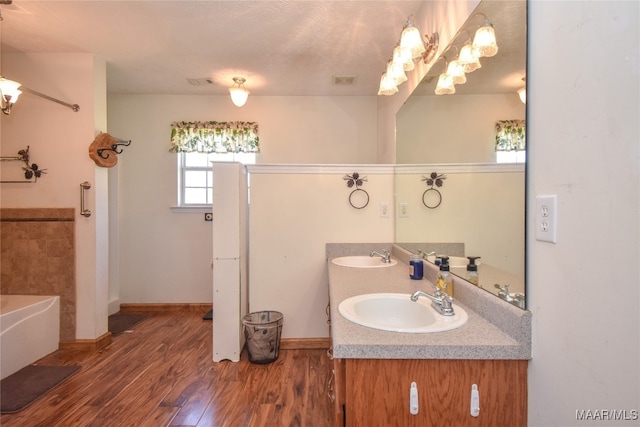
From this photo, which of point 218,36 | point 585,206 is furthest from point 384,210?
point 585,206

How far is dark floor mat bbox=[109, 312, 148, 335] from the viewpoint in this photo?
10.4 feet

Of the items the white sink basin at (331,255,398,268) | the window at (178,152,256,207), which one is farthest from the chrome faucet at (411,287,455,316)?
the window at (178,152,256,207)

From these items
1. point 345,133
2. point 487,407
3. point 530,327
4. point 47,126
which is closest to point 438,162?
point 530,327

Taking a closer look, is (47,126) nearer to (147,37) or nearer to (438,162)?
(147,37)

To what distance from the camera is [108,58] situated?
2852mm

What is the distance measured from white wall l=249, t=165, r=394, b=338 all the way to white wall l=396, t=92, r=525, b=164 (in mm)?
509

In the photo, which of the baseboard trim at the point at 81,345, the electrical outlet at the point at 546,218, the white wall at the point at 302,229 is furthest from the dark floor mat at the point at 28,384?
the electrical outlet at the point at 546,218

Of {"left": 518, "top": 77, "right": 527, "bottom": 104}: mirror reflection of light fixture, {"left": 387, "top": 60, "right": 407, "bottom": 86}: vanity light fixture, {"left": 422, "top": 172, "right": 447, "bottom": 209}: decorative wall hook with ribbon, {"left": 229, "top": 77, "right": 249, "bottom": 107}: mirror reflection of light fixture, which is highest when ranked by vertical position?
{"left": 229, "top": 77, "right": 249, "bottom": 107}: mirror reflection of light fixture

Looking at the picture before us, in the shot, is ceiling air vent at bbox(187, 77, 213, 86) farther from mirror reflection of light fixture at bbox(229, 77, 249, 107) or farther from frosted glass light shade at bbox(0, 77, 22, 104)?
frosted glass light shade at bbox(0, 77, 22, 104)

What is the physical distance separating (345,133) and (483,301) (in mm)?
2915

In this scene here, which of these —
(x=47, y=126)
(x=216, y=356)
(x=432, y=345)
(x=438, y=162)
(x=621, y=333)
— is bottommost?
(x=216, y=356)

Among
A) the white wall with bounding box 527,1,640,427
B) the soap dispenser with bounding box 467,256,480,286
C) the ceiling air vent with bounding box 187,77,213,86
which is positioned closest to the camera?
the white wall with bounding box 527,1,640,427

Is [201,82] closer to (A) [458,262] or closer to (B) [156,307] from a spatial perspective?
(B) [156,307]

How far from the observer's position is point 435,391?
3.18 feet
